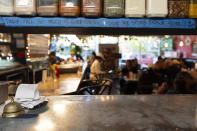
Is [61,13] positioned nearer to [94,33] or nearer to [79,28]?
[79,28]

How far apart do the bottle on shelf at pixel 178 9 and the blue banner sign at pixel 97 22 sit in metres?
0.07

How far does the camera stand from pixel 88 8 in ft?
4.52

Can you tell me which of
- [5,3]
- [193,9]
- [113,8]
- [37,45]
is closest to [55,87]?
[5,3]

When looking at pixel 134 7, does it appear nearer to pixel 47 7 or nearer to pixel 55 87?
pixel 47 7

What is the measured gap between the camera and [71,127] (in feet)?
3.32

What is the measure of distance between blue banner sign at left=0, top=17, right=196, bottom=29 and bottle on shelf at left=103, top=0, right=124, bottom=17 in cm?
7

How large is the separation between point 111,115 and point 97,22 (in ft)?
2.18

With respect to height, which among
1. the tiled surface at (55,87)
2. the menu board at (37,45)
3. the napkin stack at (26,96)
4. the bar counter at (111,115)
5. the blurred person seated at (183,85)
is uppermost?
the menu board at (37,45)

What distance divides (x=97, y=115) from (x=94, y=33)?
62 centimetres

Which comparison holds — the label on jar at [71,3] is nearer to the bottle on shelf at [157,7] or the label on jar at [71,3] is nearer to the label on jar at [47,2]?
the label on jar at [47,2]

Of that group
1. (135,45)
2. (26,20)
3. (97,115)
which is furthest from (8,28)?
(135,45)

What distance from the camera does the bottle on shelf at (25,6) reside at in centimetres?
135

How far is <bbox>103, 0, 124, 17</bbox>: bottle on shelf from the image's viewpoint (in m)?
1.38

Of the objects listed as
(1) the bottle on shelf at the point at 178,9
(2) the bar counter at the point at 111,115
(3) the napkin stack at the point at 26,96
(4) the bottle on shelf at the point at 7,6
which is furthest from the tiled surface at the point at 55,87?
(1) the bottle on shelf at the point at 178,9
